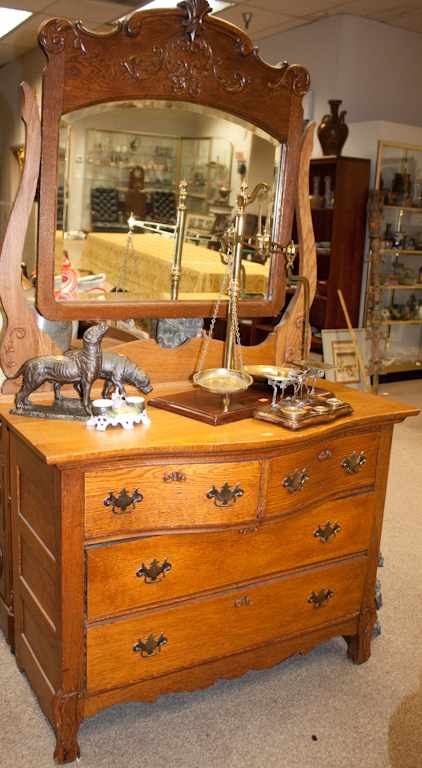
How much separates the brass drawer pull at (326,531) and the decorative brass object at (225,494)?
415 mm

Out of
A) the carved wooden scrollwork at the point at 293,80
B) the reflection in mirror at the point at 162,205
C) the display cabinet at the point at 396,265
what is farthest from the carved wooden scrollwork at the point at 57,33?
the display cabinet at the point at 396,265

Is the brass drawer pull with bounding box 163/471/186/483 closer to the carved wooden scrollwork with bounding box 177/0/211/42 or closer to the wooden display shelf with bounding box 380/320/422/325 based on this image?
the carved wooden scrollwork with bounding box 177/0/211/42

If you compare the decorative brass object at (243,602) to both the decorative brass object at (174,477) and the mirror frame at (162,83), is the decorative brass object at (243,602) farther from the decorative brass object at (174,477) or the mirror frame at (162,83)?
the mirror frame at (162,83)

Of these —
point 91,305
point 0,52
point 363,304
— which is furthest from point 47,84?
point 0,52

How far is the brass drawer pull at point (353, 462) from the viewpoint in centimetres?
227

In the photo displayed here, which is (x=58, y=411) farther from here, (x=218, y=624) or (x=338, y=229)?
(x=338, y=229)

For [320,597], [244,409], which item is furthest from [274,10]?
[320,597]

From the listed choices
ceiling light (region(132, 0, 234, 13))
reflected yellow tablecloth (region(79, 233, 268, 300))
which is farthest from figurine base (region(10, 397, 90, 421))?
ceiling light (region(132, 0, 234, 13))

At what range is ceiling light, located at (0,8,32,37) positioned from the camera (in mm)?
6920

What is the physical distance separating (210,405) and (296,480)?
12.8 inches

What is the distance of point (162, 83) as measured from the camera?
→ 7.20ft

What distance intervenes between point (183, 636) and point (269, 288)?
1.17 meters

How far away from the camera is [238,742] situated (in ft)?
6.91

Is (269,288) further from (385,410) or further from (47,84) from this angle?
(47,84)
